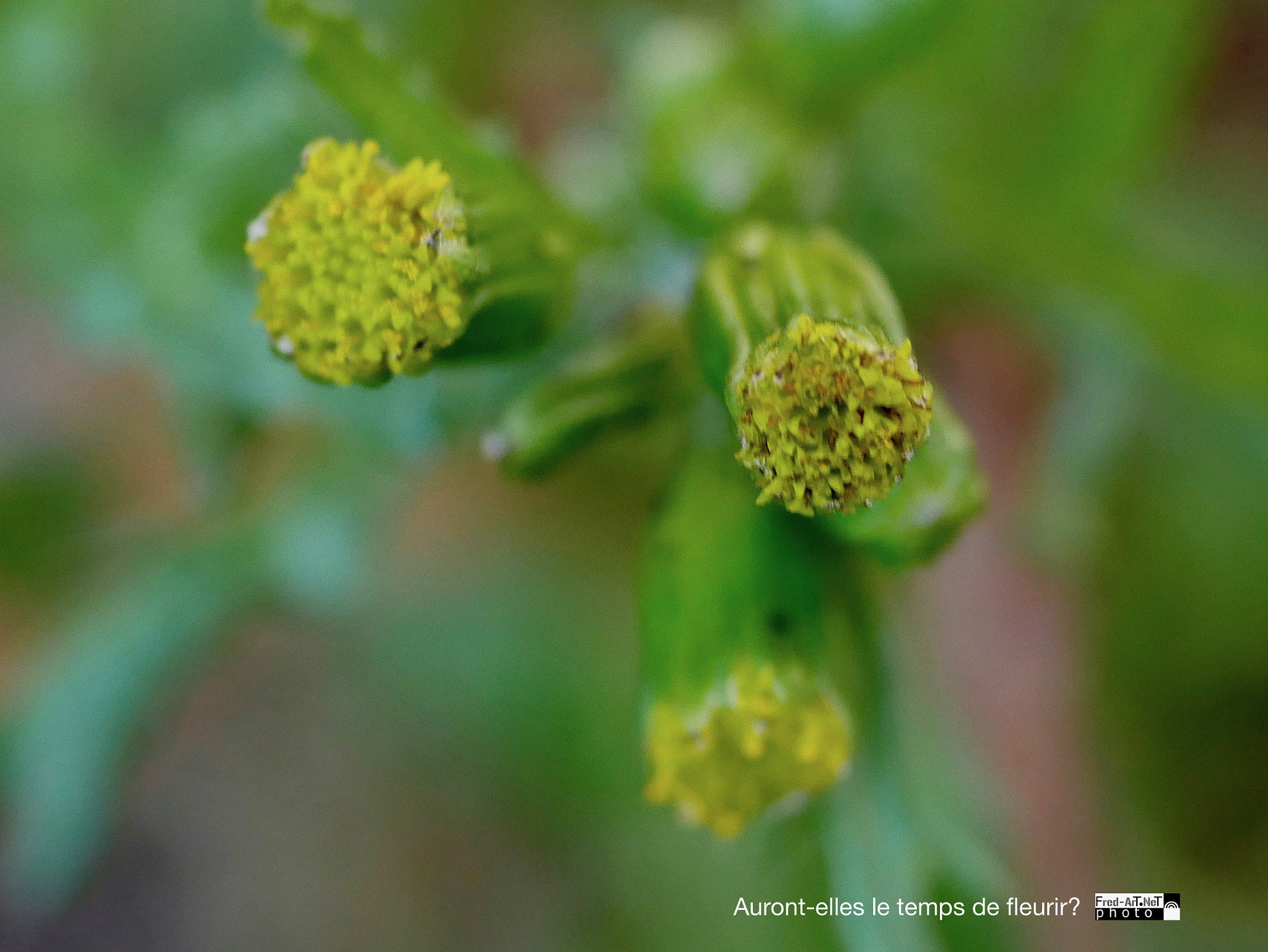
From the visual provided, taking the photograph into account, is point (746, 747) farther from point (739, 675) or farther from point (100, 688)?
point (100, 688)

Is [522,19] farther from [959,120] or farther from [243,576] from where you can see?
[243,576]

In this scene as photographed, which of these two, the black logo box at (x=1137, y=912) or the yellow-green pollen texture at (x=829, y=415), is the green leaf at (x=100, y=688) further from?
the black logo box at (x=1137, y=912)

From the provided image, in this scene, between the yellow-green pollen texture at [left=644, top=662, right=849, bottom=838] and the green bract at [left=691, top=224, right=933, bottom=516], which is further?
the yellow-green pollen texture at [left=644, top=662, right=849, bottom=838]

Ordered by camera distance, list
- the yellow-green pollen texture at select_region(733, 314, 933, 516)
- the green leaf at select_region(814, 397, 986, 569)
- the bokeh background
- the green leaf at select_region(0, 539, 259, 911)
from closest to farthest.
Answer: the yellow-green pollen texture at select_region(733, 314, 933, 516) < the green leaf at select_region(814, 397, 986, 569) < the bokeh background < the green leaf at select_region(0, 539, 259, 911)

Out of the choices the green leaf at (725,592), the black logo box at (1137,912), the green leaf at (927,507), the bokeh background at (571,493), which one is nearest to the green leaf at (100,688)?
the bokeh background at (571,493)

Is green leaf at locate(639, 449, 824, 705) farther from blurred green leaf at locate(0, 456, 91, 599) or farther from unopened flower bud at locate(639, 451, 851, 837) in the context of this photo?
blurred green leaf at locate(0, 456, 91, 599)

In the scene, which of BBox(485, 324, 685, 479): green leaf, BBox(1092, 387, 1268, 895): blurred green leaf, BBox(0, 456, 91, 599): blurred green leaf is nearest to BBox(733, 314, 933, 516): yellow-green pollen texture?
BBox(485, 324, 685, 479): green leaf

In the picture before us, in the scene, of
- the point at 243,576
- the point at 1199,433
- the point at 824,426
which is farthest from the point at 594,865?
the point at 824,426
